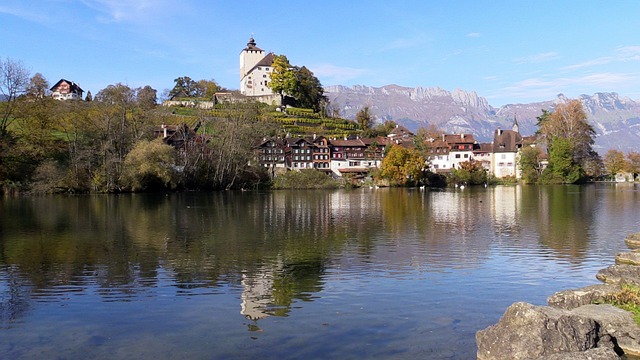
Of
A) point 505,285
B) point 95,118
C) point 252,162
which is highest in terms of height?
point 95,118

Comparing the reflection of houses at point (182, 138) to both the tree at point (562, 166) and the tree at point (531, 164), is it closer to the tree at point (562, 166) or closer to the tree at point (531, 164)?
the tree at point (531, 164)

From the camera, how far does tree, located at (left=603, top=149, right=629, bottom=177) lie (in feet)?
440

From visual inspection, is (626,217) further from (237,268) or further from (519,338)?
(519,338)

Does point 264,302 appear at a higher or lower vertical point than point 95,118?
lower

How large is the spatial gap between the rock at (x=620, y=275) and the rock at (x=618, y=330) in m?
4.53

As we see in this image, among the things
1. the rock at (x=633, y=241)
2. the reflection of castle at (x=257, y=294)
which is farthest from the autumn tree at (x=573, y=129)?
the reflection of castle at (x=257, y=294)

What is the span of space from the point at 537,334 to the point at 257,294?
988 cm

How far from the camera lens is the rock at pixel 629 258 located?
71.4ft

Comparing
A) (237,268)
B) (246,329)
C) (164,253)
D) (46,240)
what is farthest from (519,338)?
(46,240)

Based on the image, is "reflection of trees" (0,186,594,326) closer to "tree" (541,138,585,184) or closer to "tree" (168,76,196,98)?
"tree" (541,138,585,184)

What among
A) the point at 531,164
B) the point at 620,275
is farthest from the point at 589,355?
the point at 531,164

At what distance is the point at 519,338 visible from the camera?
1094 centimetres

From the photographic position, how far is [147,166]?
250ft

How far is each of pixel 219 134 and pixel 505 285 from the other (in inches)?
3323
